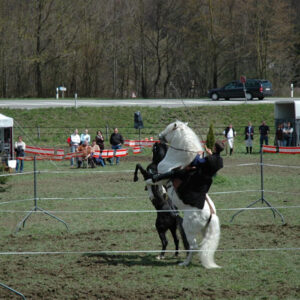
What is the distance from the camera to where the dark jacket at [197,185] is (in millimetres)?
8273

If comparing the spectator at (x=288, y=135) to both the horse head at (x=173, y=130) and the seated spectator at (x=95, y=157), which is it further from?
the horse head at (x=173, y=130)

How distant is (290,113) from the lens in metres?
30.6

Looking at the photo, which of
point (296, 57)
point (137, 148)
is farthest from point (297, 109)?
point (296, 57)

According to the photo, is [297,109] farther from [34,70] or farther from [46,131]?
[34,70]

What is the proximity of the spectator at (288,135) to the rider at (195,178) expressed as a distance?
68.7 feet

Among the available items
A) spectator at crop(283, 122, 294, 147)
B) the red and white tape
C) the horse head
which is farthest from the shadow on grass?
spectator at crop(283, 122, 294, 147)

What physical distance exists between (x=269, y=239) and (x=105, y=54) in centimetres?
4706

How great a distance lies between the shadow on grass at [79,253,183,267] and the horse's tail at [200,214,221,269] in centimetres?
63

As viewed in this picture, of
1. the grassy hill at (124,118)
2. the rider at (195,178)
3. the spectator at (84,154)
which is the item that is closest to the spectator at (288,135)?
the grassy hill at (124,118)

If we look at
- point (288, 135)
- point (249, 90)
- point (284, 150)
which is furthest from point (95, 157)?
point (249, 90)

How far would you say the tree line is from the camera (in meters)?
50.8

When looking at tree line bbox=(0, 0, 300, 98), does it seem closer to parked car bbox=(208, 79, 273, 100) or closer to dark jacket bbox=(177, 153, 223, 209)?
parked car bbox=(208, 79, 273, 100)

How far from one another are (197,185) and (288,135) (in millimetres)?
21240

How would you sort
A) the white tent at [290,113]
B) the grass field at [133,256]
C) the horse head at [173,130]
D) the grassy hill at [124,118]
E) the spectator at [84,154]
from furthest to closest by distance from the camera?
the grassy hill at [124,118] < the white tent at [290,113] < the spectator at [84,154] < the horse head at [173,130] < the grass field at [133,256]
